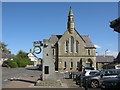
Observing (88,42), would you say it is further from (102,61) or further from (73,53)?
(102,61)

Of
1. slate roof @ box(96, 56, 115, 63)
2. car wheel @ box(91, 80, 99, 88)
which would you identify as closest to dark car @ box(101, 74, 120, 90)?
car wheel @ box(91, 80, 99, 88)

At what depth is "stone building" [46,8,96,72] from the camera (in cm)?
6166

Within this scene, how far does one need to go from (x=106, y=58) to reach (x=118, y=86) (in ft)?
189

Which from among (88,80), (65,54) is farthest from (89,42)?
(88,80)

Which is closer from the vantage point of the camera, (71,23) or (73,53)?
(73,53)

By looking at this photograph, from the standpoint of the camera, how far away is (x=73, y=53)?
62.0m

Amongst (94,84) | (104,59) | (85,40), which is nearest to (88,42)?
(85,40)

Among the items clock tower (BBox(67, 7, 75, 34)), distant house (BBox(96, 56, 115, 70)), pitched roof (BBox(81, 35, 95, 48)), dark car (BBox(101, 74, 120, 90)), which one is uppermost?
clock tower (BBox(67, 7, 75, 34))

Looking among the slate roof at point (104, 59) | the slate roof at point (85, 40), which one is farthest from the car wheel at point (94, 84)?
the slate roof at point (104, 59)

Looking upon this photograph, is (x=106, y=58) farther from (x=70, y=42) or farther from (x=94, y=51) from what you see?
(x=70, y=42)

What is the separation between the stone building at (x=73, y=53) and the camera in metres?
61.7

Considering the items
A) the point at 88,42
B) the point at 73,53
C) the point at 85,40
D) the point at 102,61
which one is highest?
the point at 85,40

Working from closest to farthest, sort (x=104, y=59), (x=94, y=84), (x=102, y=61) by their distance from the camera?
(x=94, y=84) → (x=102, y=61) → (x=104, y=59)

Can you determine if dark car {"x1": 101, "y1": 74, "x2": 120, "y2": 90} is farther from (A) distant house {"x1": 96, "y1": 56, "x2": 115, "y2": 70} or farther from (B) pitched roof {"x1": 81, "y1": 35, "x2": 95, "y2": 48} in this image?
(A) distant house {"x1": 96, "y1": 56, "x2": 115, "y2": 70}
